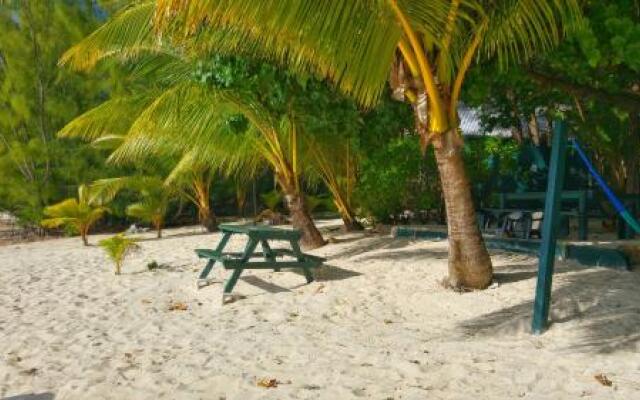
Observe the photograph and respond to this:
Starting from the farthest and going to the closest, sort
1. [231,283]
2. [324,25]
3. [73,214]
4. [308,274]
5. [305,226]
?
[73,214] < [305,226] < [308,274] < [231,283] < [324,25]

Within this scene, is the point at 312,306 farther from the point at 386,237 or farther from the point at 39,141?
the point at 39,141

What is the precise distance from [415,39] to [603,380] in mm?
2884

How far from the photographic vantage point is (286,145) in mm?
9492

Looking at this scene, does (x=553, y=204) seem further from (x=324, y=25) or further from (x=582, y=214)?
(x=582, y=214)

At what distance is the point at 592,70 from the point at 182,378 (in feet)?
15.0

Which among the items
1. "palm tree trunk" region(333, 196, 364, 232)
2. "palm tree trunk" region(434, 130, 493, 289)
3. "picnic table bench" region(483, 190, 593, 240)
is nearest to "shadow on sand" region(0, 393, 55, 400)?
"palm tree trunk" region(434, 130, 493, 289)

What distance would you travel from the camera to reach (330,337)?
4613 mm

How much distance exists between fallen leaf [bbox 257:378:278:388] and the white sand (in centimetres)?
6

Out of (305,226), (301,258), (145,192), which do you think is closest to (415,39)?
(301,258)

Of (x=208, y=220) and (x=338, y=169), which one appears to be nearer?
(x=338, y=169)

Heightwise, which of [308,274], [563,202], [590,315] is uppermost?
[563,202]

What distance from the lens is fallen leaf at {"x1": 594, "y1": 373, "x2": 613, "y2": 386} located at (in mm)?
3307

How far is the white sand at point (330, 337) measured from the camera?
3.47 metres

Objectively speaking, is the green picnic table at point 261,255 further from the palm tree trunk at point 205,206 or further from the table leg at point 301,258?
the palm tree trunk at point 205,206
